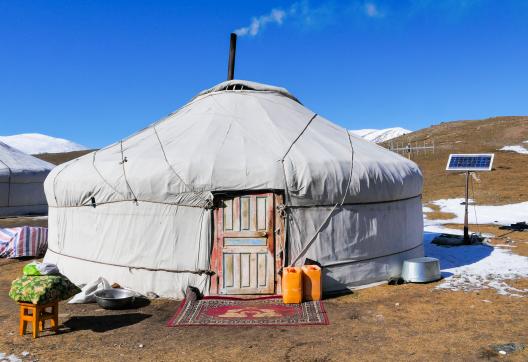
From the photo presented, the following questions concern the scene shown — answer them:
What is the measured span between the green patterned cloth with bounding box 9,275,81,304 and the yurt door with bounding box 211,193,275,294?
89.3 inches

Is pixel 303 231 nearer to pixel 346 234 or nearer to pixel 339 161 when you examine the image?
pixel 346 234

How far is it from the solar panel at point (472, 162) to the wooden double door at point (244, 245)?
630 cm

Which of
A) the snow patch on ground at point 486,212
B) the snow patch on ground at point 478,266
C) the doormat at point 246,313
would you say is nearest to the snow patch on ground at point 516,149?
the snow patch on ground at point 486,212

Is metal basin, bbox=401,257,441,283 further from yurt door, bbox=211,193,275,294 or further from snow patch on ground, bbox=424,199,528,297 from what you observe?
yurt door, bbox=211,193,275,294

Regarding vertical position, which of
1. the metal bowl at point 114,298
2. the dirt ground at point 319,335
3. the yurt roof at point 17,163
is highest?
the yurt roof at point 17,163

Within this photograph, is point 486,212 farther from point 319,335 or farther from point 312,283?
point 319,335

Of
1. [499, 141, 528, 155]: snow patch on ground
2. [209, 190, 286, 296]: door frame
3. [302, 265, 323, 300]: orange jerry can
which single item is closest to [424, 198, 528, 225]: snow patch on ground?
[302, 265, 323, 300]: orange jerry can

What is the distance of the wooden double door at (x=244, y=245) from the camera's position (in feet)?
23.4

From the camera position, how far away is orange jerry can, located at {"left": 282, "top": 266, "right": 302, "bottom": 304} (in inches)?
268

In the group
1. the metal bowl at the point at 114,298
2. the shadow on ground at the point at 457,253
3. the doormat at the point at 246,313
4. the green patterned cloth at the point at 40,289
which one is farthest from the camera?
the shadow on ground at the point at 457,253

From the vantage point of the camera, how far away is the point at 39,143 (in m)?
74.3

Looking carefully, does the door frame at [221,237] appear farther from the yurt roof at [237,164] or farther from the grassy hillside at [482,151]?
the grassy hillside at [482,151]

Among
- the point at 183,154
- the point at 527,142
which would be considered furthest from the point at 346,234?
the point at 527,142

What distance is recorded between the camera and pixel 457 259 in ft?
32.0
